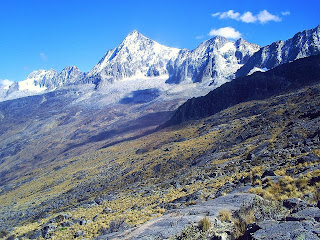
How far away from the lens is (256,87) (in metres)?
113

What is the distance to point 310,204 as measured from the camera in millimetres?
9828

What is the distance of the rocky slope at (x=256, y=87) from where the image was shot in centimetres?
10325

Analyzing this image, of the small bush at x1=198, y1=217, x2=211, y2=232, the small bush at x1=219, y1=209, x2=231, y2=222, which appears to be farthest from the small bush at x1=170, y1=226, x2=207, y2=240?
the small bush at x1=219, y1=209, x2=231, y2=222

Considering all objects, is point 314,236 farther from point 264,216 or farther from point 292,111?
point 292,111

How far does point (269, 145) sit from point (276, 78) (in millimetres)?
90085

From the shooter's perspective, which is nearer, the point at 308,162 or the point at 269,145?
the point at 308,162

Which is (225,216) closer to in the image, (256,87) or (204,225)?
(204,225)

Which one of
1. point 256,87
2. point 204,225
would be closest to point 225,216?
point 204,225

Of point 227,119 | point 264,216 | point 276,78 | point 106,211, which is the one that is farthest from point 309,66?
point 264,216

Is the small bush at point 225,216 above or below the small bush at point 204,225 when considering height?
below

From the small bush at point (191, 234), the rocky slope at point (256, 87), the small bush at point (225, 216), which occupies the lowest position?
the small bush at point (225, 216)

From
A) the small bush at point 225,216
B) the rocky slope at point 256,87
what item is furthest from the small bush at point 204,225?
the rocky slope at point 256,87

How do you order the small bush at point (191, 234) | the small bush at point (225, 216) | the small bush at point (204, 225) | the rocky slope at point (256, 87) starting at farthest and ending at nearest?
1. the rocky slope at point (256, 87)
2. the small bush at point (225, 216)
3. the small bush at point (204, 225)
4. the small bush at point (191, 234)

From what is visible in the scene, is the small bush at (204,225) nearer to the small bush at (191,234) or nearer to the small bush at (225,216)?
the small bush at (191,234)
